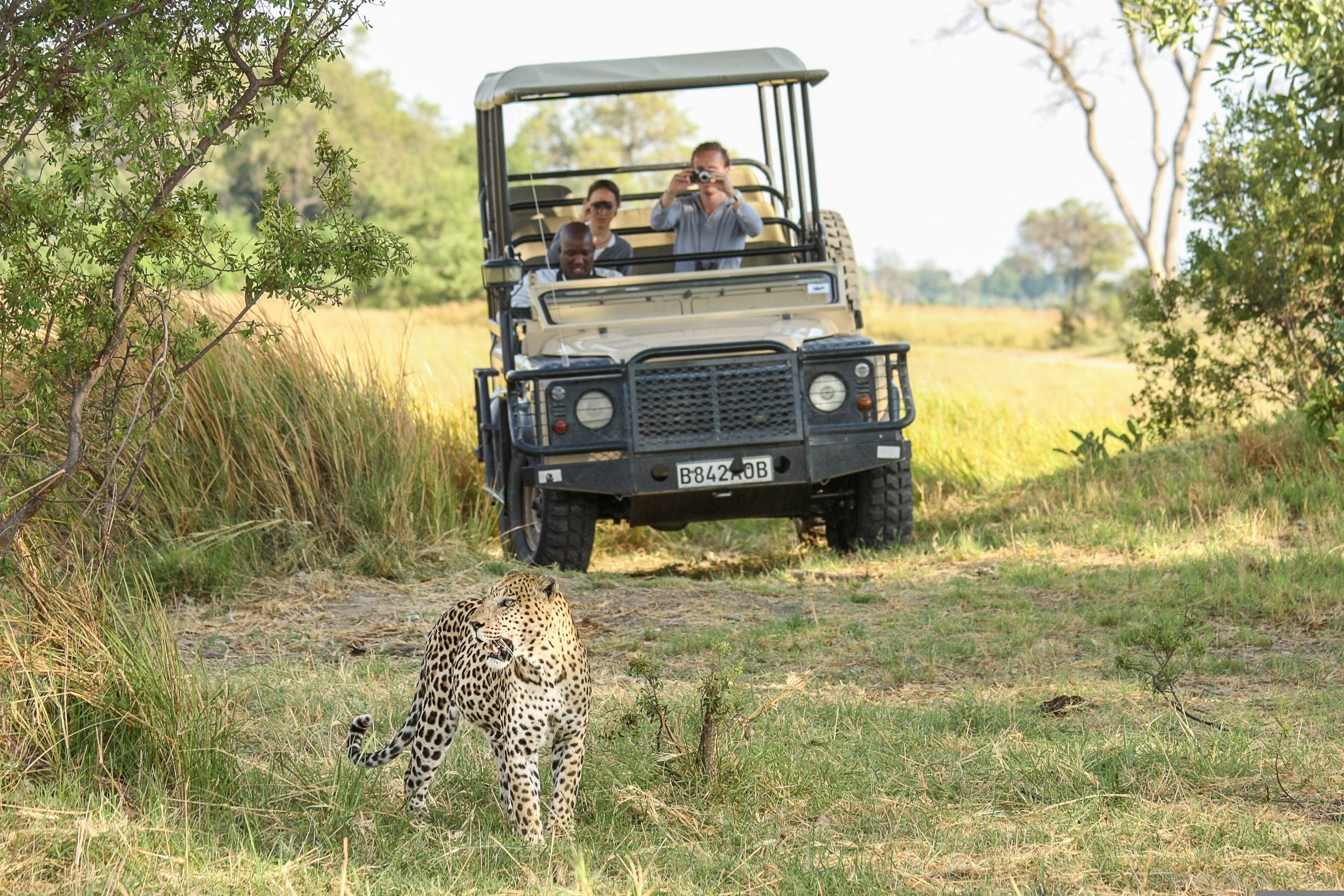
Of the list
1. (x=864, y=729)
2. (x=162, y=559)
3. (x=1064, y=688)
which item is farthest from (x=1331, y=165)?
(x=162, y=559)

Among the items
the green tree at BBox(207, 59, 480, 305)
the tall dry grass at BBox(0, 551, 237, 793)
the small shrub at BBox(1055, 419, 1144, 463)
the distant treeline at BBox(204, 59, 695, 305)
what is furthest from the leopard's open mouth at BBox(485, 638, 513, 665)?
the distant treeline at BBox(204, 59, 695, 305)

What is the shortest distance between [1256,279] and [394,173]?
45977 millimetres

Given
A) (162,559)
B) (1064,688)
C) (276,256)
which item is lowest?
(1064,688)

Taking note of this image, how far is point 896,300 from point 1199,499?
1382 inches

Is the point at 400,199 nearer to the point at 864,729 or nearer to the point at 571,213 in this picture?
the point at 571,213

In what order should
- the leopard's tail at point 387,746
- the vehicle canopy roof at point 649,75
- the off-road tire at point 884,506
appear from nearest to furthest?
the leopard's tail at point 387,746
the off-road tire at point 884,506
the vehicle canopy roof at point 649,75

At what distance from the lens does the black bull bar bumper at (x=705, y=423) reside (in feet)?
23.9

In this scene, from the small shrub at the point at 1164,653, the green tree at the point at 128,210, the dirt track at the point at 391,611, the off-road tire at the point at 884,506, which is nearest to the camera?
the green tree at the point at 128,210

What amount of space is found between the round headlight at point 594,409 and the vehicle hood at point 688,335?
0.23 metres

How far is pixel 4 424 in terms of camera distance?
3.99 m

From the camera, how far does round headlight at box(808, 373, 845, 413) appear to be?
24.6 ft

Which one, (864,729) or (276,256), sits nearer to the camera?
(276,256)

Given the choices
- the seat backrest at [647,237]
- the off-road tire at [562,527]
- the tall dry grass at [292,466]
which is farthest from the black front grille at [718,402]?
the tall dry grass at [292,466]

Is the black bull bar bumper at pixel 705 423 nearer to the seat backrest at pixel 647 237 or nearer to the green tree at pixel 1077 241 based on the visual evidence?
the seat backrest at pixel 647 237
